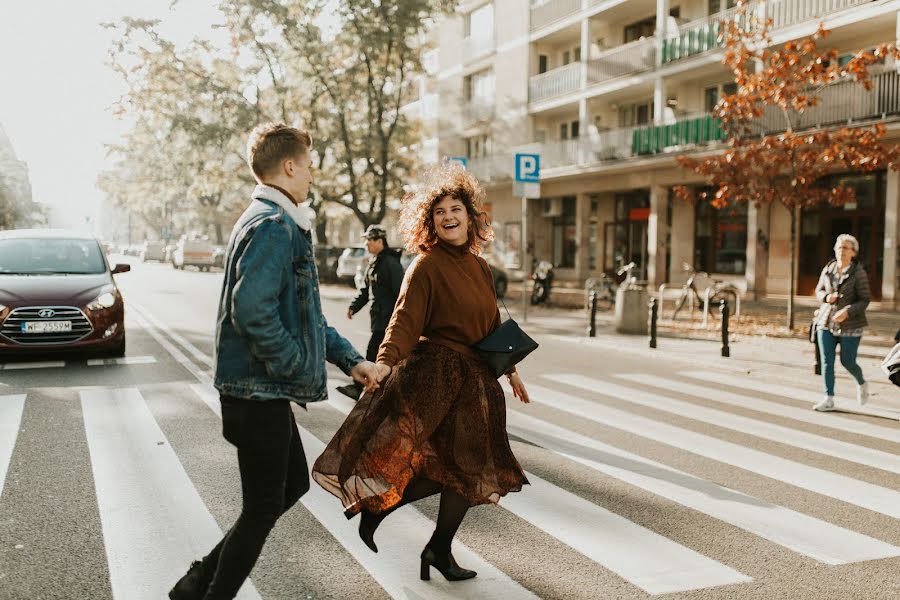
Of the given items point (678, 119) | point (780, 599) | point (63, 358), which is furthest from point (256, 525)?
point (678, 119)

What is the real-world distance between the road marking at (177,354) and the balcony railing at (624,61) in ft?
63.0

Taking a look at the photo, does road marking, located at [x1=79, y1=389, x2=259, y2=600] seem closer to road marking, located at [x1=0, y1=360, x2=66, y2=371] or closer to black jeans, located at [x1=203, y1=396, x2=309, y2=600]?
black jeans, located at [x1=203, y1=396, x2=309, y2=600]

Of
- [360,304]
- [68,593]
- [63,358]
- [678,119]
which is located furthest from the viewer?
[678,119]

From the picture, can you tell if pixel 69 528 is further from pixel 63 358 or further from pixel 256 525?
pixel 63 358

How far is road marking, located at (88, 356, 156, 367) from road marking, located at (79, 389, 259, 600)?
3429mm

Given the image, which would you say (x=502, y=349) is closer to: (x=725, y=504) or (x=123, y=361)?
(x=725, y=504)

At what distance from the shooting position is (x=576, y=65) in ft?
103

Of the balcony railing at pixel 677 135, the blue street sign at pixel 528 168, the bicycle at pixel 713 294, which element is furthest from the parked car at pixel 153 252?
the bicycle at pixel 713 294

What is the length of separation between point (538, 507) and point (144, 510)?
2290mm

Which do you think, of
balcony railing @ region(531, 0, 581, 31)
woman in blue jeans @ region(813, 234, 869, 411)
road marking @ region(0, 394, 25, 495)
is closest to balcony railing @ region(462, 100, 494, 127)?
balcony railing @ region(531, 0, 581, 31)

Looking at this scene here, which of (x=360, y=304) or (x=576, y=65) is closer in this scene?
(x=360, y=304)

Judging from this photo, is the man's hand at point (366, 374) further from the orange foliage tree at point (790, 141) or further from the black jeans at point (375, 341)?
the orange foliage tree at point (790, 141)

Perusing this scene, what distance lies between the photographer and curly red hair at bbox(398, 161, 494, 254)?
3.79 meters

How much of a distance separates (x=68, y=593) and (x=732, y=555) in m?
3.14
